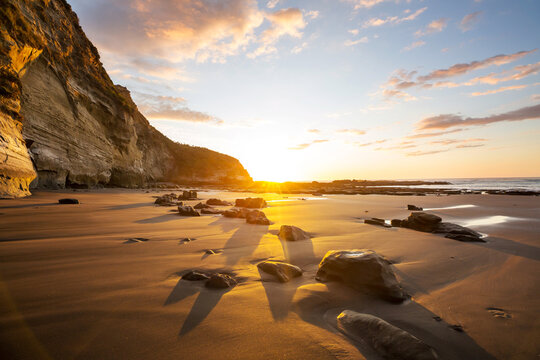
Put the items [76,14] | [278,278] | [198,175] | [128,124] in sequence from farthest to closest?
[198,175]
[128,124]
[76,14]
[278,278]

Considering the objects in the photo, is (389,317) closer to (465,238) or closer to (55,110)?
(465,238)

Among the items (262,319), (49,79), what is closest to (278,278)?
(262,319)

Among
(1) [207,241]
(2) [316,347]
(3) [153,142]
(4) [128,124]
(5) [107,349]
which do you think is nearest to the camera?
(5) [107,349]

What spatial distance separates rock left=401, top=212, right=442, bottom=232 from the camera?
5078 millimetres

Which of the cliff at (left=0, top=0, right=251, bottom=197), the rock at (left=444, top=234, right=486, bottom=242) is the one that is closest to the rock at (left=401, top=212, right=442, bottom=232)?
the rock at (left=444, top=234, right=486, bottom=242)

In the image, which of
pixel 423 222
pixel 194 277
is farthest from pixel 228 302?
pixel 423 222

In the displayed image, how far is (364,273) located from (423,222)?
4.12m

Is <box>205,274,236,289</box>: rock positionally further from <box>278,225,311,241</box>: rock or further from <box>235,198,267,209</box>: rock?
<box>235,198,267,209</box>: rock

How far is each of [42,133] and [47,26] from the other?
744cm

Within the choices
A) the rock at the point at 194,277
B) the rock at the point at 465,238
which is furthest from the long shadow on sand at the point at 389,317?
the rock at the point at 465,238

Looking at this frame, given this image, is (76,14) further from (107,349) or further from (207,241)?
(107,349)

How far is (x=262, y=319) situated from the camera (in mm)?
1602

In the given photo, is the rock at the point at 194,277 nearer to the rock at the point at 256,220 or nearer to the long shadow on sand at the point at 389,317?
the long shadow on sand at the point at 389,317

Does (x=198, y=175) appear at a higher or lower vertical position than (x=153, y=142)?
A: lower
